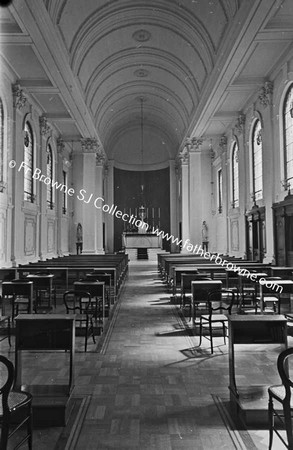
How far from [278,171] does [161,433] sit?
35.3ft

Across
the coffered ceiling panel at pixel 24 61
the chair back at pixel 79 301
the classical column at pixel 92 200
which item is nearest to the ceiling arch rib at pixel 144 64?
the classical column at pixel 92 200

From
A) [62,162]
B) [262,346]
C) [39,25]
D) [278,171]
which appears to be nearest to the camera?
[262,346]

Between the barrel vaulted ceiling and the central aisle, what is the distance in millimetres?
7259

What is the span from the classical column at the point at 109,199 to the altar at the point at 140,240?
154 inches

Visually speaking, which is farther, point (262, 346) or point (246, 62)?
point (246, 62)

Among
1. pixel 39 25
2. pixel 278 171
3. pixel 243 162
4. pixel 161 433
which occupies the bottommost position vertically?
pixel 161 433

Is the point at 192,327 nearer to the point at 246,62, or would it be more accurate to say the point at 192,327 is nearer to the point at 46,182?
the point at 246,62

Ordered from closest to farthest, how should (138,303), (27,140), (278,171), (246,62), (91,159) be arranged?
1. (138,303)
2. (246,62)
3. (278,171)
4. (27,140)
5. (91,159)

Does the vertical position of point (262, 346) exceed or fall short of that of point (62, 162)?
it falls short

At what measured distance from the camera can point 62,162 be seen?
2044 cm

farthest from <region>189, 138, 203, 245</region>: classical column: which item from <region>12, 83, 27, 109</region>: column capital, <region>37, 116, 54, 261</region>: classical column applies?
<region>12, 83, 27, 109</region>: column capital

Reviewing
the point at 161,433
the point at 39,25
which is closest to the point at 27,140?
the point at 39,25

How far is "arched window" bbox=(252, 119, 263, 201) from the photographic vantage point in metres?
15.2

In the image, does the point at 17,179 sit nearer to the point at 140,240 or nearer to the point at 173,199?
the point at 140,240
